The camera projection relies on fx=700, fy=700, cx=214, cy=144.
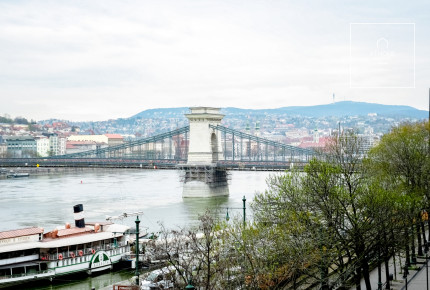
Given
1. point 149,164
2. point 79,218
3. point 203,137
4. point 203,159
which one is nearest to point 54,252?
point 79,218

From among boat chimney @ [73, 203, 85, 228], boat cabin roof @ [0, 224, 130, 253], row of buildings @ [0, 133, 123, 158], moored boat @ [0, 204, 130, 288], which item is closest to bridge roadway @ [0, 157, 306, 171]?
boat cabin roof @ [0, 224, 130, 253]

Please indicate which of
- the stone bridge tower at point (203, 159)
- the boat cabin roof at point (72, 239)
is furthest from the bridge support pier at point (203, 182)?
the boat cabin roof at point (72, 239)

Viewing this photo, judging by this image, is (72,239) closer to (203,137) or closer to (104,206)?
(104,206)

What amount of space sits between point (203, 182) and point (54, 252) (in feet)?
83.2

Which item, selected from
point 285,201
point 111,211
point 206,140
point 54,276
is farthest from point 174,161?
point 285,201

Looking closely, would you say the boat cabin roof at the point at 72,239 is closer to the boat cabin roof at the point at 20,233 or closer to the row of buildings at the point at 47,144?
the boat cabin roof at the point at 20,233

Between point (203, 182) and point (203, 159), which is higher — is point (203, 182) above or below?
below

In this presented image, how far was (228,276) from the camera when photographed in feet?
40.7

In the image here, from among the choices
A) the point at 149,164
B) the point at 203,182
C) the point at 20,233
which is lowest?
the point at 203,182

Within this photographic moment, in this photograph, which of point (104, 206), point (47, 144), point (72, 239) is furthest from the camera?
point (47, 144)

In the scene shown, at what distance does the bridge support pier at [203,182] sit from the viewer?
1743 inches

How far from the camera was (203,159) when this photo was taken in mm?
47000

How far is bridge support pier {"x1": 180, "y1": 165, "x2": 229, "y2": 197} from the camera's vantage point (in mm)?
44281

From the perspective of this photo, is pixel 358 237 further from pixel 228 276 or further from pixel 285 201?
pixel 228 276
